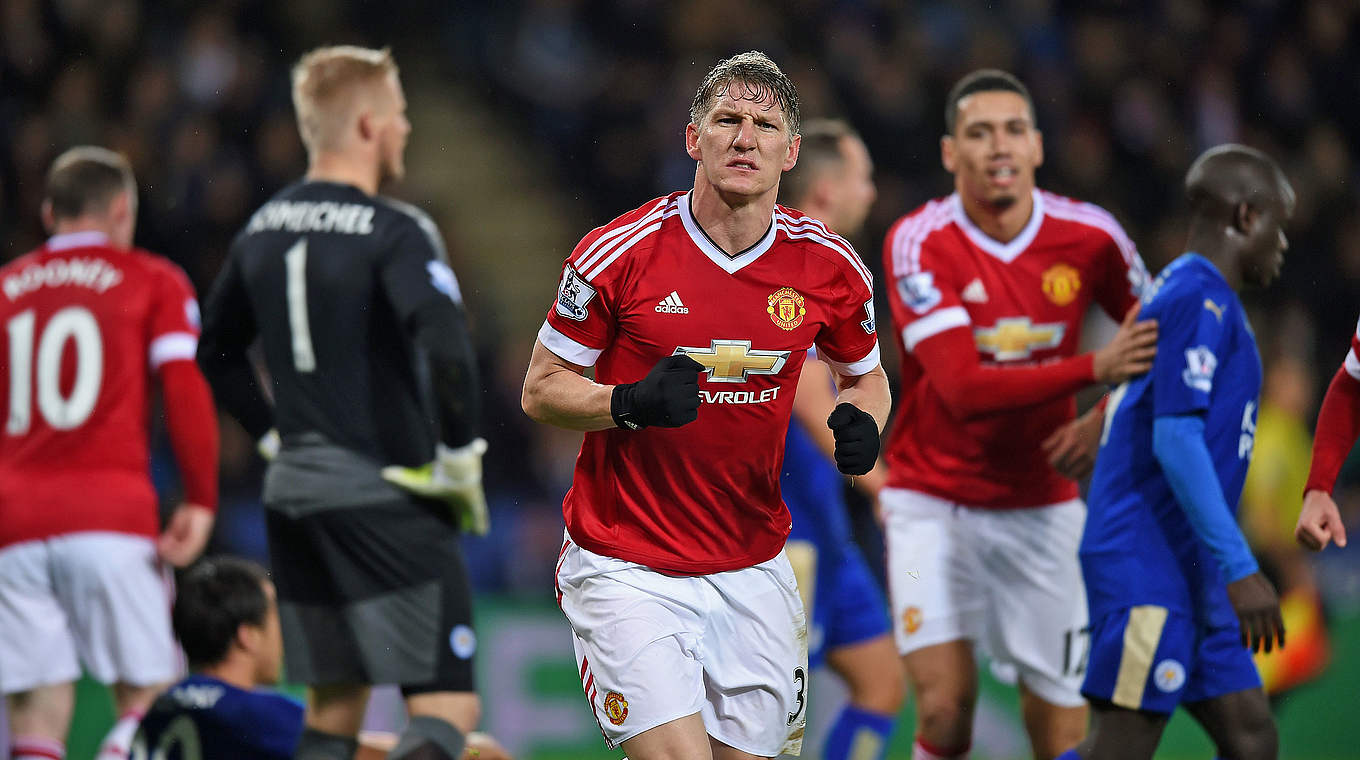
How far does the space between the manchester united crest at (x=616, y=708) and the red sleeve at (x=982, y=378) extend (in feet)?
6.24

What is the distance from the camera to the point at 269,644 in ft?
17.3

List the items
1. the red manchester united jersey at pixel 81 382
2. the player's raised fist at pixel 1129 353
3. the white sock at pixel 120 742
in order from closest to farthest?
the player's raised fist at pixel 1129 353
the white sock at pixel 120 742
the red manchester united jersey at pixel 81 382

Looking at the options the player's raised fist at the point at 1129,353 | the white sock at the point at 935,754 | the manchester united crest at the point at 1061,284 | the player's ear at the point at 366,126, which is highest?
the player's ear at the point at 366,126

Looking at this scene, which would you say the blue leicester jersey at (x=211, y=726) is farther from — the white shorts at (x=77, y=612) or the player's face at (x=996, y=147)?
the player's face at (x=996, y=147)

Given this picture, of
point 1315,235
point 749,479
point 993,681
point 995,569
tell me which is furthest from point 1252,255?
point 1315,235

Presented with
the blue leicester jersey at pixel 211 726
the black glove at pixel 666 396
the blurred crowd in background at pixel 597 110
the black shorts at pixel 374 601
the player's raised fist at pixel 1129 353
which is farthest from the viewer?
the blurred crowd in background at pixel 597 110

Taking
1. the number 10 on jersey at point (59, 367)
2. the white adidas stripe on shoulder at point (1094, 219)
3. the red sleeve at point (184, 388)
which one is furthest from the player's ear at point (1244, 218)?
the number 10 on jersey at point (59, 367)

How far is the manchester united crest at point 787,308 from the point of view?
3848 millimetres

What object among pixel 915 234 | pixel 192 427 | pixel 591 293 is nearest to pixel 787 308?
pixel 591 293

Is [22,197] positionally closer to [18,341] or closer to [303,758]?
[18,341]

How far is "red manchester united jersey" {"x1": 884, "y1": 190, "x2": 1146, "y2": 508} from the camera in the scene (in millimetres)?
5297

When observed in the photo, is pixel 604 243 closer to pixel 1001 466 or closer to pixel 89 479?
pixel 1001 466

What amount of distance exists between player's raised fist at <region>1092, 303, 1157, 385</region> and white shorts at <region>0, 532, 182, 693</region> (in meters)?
3.87

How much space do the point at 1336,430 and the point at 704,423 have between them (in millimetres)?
2121
